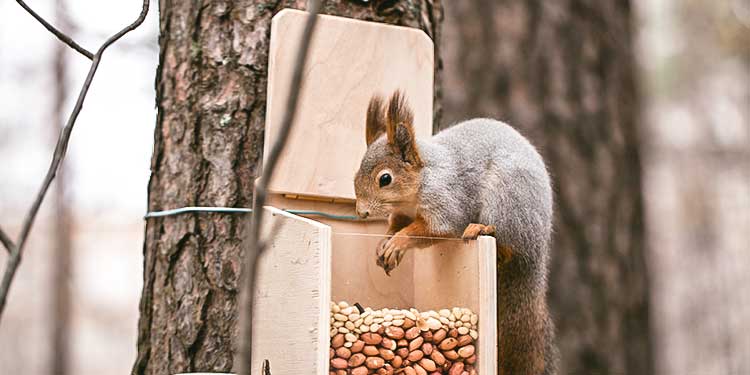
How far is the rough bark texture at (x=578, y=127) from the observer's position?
3.13 m

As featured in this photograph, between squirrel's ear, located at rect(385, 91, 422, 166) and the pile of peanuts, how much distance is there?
0.30 m

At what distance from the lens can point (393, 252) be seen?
156cm

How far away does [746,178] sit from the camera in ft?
18.9

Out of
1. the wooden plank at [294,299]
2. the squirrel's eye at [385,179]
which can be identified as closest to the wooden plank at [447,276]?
the squirrel's eye at [385,179]

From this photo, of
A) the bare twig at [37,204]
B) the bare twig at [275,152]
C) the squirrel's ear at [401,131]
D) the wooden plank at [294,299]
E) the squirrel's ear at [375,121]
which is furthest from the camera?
the squirrel's ear at [375,121]

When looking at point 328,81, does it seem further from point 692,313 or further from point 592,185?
point 692,313

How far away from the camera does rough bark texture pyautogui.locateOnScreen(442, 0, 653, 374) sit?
10.3ft

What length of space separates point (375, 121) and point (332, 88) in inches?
5.8

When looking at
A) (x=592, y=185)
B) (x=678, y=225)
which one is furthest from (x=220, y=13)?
(x=678, y=225)

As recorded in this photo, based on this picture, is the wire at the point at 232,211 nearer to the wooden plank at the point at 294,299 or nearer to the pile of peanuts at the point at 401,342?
the wooden plank at the point at 294,299

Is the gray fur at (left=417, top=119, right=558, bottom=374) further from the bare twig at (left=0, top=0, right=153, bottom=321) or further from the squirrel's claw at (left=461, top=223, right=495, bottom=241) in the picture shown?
the bare twig at (left=0, top=0, right=153, bottom=321)

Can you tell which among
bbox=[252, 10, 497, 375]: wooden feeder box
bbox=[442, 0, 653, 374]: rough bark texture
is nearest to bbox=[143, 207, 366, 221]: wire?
bbox=[252, 10, 497, 375]: wooden feeder box

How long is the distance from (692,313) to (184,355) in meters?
4.49

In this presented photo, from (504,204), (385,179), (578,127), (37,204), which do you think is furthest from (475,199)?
(578,127)
